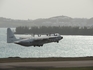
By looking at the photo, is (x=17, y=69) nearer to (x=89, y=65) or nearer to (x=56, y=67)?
(x=56, y=67)

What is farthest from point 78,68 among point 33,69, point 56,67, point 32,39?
point 32,39

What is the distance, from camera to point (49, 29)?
191 meters

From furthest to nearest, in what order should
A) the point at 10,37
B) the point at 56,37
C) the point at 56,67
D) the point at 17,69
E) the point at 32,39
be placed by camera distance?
the point at 10,37 → the point at 32,39 → the point at 56,37 → the point at 56,67 → the point at 17,69

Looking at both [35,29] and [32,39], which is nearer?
[32,39]

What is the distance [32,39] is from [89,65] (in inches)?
1994

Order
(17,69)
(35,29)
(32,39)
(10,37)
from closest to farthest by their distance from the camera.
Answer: (17,69) < (32,39) < (10,37) < (35,29)

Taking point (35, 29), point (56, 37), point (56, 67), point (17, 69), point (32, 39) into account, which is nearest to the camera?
point (17, 69)

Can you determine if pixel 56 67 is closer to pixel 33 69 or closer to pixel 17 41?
pixel 33 69

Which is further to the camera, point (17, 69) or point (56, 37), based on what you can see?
point (56, 37)

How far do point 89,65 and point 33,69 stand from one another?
20.1 ft

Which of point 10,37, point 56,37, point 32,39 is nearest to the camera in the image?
point 56,37

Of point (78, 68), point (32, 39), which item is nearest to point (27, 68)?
point (78, 68)

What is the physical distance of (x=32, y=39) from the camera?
78.0 meters

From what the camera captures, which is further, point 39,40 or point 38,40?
point 38,40
